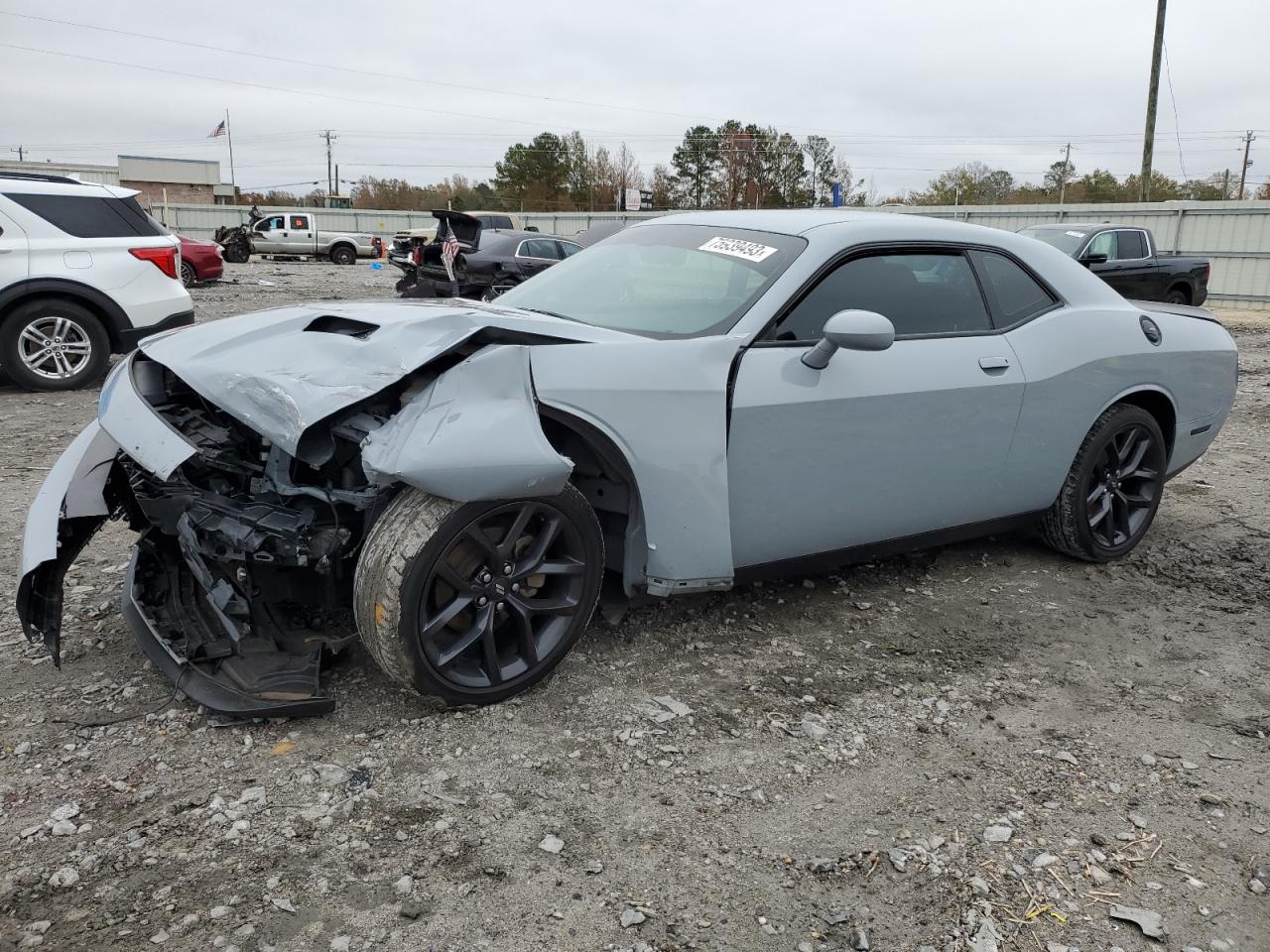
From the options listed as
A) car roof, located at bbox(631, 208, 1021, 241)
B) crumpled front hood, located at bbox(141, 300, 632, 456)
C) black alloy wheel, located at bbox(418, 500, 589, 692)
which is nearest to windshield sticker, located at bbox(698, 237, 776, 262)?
car roof, located at bbox(631, 208, 1021, 241)

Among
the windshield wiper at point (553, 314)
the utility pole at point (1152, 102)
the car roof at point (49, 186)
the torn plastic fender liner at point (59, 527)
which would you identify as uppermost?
the utility pole at point (1152, 102)

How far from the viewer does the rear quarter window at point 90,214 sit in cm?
805

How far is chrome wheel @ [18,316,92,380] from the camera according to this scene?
26.5 feet

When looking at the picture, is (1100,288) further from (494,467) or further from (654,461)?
(494,467)

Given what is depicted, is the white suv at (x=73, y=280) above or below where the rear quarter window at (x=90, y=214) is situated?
below

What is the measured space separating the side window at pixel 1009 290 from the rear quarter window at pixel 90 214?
7361mm

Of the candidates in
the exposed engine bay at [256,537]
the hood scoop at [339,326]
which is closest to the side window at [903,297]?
the hood scoop at [339,326]

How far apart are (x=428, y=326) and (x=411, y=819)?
1.41 meters

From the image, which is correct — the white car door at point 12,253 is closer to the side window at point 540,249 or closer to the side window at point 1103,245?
the side window at point 540,249

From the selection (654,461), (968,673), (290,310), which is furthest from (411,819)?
(968,673)

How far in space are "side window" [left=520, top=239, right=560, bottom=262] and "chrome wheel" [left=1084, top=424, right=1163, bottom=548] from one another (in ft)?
42.3

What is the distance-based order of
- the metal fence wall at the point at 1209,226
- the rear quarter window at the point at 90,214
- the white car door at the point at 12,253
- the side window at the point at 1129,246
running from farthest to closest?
the metal fence wall at the point at 1209,226
the side window at the point at 1129,246
the rear quarter window at the point at 90,214
the white car door at the point at 12,253

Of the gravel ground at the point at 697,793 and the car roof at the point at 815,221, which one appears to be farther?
the car roof at the point at 815,221

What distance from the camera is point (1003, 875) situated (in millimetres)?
2395
